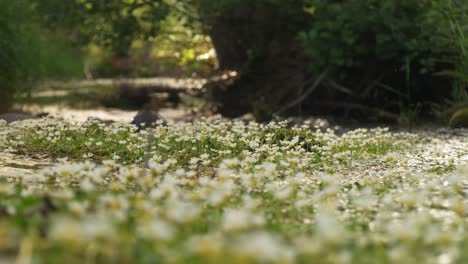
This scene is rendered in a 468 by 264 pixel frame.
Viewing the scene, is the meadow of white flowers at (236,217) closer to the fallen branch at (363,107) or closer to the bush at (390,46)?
the bush at (390,46)

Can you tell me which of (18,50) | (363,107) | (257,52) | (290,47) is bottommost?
(363,107)

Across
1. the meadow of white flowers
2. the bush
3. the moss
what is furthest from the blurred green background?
the meadow of white flowers

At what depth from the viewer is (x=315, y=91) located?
11227 mm

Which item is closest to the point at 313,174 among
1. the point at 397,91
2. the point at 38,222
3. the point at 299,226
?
the point at 299,226

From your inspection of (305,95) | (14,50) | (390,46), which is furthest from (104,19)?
(390,46)

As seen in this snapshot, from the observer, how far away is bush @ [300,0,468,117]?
9367mm

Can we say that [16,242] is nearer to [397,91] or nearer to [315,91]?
[397,91]

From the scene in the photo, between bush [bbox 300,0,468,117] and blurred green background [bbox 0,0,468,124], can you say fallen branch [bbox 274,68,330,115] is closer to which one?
blurred green background [bbox 0,0,468,124]

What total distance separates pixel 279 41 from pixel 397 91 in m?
2.35

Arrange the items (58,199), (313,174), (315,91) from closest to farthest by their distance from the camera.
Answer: (58,199)
(313,174)
(315,91)

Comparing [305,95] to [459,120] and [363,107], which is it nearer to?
[363,107]

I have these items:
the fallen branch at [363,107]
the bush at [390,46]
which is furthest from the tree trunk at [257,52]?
the bush at [390,46]

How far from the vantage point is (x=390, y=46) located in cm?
966

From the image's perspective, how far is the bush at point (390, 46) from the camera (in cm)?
937
